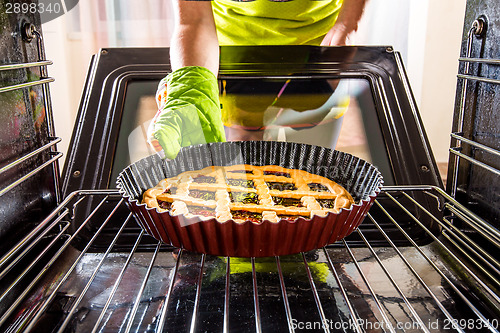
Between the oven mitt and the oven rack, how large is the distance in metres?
0.27

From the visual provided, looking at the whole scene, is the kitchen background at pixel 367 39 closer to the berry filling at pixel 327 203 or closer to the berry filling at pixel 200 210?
the berry filling at pixel 327 203

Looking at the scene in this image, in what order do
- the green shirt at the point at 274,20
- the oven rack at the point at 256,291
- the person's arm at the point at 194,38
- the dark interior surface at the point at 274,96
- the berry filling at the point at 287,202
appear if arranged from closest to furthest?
the oven rack at the point at 256,291, the berry filling at the point at 287,202, the dark interior surface at the point at 274,96, the person's arm at the point at 194,38, the green shirt at the point at 274,20

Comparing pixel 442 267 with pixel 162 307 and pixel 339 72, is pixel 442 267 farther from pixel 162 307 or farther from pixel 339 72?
pixel 339 72

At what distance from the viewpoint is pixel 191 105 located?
0.85m

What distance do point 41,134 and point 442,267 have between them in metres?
0.68

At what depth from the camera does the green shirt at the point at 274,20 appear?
1195 mm

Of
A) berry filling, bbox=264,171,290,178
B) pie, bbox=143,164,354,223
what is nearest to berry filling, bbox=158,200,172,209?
pie, bbox=143,164,354,223

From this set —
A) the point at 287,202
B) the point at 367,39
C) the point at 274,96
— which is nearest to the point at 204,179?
the point at 287,202

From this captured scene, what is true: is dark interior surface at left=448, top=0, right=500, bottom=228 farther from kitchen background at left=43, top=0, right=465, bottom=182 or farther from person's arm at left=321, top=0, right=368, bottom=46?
kitchen background at left=43, top=0, right=465, bottom=182

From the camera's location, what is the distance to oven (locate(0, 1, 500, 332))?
493mm

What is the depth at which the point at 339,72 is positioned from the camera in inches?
38.0

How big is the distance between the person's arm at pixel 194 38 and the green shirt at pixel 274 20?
0.12m

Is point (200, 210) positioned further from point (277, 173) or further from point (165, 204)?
point (277, 173)

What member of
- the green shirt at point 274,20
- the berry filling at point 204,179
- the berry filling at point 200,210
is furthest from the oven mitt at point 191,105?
the green shirt at point 274,20
